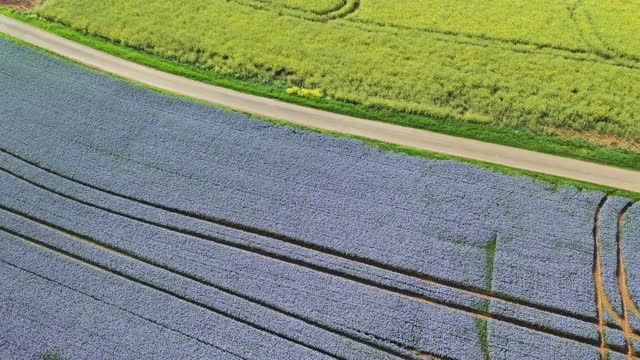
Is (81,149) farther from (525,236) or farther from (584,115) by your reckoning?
(584,115)

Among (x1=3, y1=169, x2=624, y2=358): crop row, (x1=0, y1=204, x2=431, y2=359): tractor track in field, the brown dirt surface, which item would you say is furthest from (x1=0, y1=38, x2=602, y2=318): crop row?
the brown dirt surface

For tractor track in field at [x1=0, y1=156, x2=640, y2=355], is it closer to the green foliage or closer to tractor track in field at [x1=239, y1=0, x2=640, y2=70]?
the green foliage

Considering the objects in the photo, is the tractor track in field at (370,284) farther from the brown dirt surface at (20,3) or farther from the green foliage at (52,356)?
the brown dirt surface at (20,3)

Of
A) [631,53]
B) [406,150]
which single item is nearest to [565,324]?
[406,150]

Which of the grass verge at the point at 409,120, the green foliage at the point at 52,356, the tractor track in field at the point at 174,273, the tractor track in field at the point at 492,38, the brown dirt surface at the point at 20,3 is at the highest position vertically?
the brown dirt surface at the point at 20,3

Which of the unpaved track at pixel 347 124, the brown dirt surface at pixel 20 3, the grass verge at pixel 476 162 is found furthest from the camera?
the brown dirt surface at pixel 20 3

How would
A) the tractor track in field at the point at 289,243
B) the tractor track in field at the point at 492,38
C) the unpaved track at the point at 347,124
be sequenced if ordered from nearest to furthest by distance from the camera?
the tractor track in field at the point at 289,243, the unpaved track at the point at 347,124, the tractor track in field at the point at 492,38

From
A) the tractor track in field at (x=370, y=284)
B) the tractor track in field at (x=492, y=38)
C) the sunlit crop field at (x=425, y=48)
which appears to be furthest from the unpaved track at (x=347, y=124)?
the tractor track in field at (x=492, y=38)
